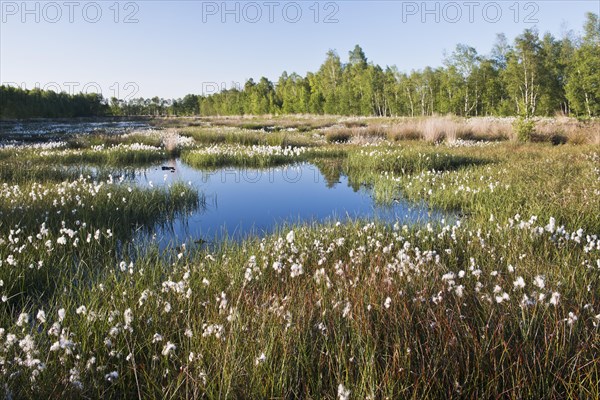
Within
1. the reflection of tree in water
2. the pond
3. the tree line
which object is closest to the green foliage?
the reflection of tree in water

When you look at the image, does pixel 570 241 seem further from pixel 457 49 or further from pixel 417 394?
→ pixel 457 49

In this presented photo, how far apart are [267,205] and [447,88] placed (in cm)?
6486

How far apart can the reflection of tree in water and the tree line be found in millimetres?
38583

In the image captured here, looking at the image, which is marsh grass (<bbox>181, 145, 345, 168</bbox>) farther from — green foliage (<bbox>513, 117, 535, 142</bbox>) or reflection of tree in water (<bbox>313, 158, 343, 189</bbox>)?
green foliage (<bbox>513, 117, 535, 142</bbox>)

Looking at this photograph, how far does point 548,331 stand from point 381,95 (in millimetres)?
74900

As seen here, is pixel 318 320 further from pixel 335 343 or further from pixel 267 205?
pixel 267 205

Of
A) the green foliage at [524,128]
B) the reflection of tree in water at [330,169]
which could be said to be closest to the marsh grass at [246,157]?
the reflection of tree in water at [330,169]

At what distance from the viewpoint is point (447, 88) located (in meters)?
65.4

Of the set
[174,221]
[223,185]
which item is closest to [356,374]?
[174,221]

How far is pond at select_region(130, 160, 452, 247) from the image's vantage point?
267 inches

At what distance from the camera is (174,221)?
757 centimetres

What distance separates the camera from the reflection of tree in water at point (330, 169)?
1182cm

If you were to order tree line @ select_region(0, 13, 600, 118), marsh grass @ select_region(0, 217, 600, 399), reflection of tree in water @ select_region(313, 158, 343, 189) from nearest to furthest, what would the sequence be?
marsh grass @ select_region(0, 217, 600, 399) < reflection of tree in water @ select_region(313, 158, 343, 189) < tree line @ select_region(0, 13, 600, 118)

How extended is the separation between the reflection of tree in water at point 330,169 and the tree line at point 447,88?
127 ft
